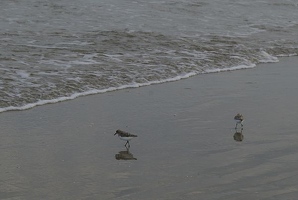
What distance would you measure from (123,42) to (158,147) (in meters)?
7.77

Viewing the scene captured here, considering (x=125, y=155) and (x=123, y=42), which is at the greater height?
(x=123, y=42)

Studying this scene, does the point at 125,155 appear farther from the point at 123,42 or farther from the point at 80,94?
the point at 123,42

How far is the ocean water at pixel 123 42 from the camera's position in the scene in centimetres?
1173

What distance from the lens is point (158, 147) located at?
8.29 m

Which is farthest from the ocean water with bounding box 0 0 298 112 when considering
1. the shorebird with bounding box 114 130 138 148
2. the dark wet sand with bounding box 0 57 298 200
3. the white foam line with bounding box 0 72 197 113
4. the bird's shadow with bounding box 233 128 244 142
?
the bird's shadow with bounding box 233 128 244 142

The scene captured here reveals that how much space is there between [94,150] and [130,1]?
1591 cm

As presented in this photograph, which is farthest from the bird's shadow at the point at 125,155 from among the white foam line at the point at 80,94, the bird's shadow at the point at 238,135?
the white foam line at the point at 80,94

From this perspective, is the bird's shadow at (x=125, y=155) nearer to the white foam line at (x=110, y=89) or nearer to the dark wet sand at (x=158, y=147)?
the dark wet sand at (x=158, y=147)

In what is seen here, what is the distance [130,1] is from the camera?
23547mm

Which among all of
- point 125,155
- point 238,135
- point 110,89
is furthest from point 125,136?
point 110,89

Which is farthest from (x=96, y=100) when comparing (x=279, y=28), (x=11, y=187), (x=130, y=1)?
(x=130, y=1)

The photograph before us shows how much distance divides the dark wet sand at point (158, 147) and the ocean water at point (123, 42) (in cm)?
84

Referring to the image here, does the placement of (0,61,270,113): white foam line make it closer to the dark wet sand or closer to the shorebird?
the dark wet sand

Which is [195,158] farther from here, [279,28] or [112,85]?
[279,28]
